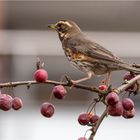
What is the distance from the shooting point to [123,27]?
6.76m

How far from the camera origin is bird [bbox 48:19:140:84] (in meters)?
2.31

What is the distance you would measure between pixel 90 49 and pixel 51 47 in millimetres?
4293

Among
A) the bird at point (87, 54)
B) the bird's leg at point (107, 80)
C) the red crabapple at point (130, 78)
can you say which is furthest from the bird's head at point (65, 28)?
the red crabapple at point (130, 78)

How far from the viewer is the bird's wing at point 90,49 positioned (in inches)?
91.9

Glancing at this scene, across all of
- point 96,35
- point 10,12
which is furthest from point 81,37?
point 10,12

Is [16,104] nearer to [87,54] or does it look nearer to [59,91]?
[59,91]

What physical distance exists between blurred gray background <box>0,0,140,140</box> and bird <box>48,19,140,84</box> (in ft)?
10.7

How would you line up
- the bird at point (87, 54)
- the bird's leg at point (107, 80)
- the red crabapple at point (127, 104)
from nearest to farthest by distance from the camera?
the red crabapple at point (127, 104)
the bird's leg at point (107, 80)
the bird at point (87, 54)

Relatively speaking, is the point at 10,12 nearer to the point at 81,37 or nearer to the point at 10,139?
the point at 10,139

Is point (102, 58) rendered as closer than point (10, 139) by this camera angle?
Yes

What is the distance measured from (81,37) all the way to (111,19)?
4.42 metres

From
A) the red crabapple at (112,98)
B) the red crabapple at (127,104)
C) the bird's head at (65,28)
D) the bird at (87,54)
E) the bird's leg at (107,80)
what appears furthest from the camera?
the bird's head at (65,28)

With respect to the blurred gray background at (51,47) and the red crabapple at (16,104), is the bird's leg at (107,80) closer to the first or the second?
the red crabapple at (16,104)

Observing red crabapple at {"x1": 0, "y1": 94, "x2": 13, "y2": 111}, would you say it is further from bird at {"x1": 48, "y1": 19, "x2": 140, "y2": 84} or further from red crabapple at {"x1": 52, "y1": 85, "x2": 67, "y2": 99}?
bird at {"x1": 48, "y1": 19, "x2": 140, "y2": 84}
